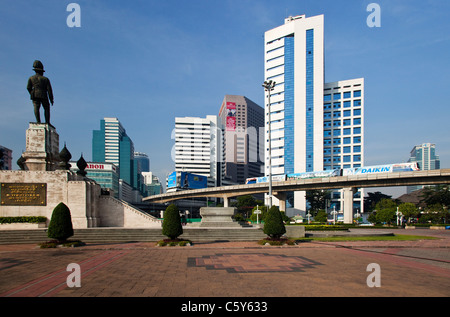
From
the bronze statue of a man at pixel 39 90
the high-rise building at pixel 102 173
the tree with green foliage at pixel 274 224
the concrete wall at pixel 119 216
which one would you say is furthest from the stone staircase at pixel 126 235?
the high-rise building at pixel 102 173

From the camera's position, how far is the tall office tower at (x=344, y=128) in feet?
310

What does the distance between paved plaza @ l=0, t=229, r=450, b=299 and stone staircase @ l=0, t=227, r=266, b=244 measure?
5572 millimetres

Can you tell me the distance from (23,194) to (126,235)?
9.12 metres

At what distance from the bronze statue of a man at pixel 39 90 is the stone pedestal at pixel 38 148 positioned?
0.87 meters

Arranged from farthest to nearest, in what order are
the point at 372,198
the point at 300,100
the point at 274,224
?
1. the point at 372,198
2. the point at 300,100
3. the point at 274,224

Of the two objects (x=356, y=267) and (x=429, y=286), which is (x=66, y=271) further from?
(x=429, y=286)

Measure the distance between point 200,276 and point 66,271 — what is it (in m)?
5.34

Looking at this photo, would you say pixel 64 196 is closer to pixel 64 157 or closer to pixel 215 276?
pixel 64 157

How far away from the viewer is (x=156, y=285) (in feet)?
28.8

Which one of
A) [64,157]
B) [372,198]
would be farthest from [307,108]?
[64,157]

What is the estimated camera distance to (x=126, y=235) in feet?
72.5

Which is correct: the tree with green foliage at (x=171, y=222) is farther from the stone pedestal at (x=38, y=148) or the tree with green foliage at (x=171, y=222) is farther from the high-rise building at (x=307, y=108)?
the high-rise building at (x=307, y=108)
